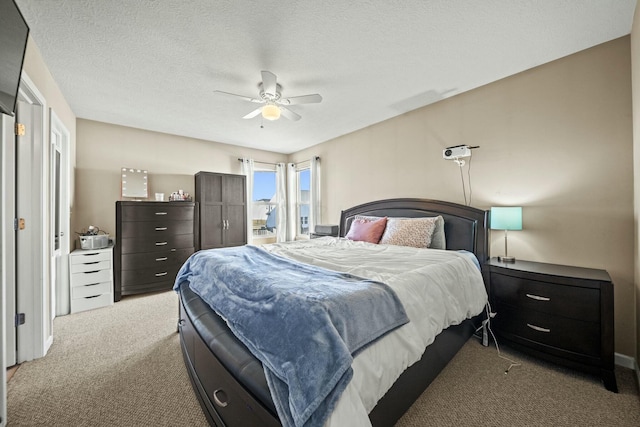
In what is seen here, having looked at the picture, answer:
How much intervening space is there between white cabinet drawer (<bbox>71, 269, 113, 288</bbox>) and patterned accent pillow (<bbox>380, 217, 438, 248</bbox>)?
12.4ft

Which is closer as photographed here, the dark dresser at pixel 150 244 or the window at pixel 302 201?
the dark dresser at pixel 150 244

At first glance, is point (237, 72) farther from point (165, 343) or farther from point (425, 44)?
point (165, 343)

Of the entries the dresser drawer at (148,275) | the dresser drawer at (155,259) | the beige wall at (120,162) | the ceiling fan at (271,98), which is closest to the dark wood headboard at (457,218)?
the ceiling fan at (271,98)

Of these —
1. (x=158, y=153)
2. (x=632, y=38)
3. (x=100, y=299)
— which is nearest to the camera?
(x=632, y=38)

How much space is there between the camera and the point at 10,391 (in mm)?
1717

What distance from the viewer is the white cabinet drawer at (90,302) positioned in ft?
10.3

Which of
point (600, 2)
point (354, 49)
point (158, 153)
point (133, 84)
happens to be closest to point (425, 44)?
point (354, 49)

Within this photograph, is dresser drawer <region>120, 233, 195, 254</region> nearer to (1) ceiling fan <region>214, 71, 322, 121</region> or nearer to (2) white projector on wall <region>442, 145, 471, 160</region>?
(1) ceiling fan <region>214, 71, 322, 121</region>

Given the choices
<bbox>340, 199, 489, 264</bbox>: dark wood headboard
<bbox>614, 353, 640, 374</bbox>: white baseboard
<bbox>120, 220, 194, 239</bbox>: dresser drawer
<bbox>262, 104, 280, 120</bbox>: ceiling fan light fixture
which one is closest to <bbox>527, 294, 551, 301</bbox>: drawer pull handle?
<bbox>340, 199, 489, 264</bbox>: dark wood headboard

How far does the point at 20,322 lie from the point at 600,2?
16.9ft

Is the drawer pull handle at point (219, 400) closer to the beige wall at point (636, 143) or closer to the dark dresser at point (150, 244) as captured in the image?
the beige wall at point (636, 143)

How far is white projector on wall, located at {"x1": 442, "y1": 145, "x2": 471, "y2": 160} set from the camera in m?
2.87

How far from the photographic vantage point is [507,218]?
234 cm

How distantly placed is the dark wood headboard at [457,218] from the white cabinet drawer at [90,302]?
410 centimetres
